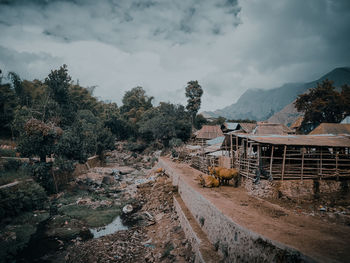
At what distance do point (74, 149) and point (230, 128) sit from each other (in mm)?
22934

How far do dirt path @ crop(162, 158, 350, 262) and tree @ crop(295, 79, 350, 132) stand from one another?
26.1 metres

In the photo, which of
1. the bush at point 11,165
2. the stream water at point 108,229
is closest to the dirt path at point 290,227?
the stream water at point 108,229

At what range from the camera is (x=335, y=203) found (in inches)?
341

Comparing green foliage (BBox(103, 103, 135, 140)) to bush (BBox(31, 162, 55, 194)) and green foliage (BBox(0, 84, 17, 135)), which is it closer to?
green foliage (BBox(0, 84, 17, 135))

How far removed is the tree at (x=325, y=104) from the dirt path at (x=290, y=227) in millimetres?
26101

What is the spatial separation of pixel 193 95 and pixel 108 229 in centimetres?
4113

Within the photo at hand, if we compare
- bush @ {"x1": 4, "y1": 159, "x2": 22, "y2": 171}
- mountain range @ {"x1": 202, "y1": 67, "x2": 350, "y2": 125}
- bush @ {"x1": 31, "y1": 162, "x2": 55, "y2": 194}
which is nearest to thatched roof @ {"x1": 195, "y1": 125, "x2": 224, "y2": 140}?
bush @ {"x1": 31, "y1": 162, "x2": 55, "y2": 194}

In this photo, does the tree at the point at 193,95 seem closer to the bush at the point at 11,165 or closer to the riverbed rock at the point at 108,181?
the riverbed rock at the point at 108,181

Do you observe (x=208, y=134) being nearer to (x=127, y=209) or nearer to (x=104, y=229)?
(x=127, y=209)

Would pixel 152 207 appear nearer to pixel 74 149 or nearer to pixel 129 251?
pixel 129 251

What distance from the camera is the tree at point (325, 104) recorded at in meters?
26.1

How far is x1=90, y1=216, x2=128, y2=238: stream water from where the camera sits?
1069cm

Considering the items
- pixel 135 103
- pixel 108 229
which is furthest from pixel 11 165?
pixel 135 103

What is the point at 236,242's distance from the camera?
557 cm
